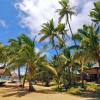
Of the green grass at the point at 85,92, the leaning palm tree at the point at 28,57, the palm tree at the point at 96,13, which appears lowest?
the green grass at the point at 85,92

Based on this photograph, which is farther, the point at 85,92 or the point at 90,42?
the point at 90,42

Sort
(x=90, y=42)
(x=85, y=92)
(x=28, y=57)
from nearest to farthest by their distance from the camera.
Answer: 1. (x=28, y=57)
2. (x=85, y=92)
3. (x=90, y=42)

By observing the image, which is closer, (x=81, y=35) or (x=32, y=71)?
(x=32, y=71)

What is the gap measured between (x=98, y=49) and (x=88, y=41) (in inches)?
66.4

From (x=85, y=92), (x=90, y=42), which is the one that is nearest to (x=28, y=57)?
(x=85, y=92)

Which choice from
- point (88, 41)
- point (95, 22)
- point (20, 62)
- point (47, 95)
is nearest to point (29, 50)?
point (20, 62)

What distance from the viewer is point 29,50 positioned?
33.6 metres

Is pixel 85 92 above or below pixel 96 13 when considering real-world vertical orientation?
below

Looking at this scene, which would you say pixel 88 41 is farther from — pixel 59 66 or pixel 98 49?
pixel 59 66

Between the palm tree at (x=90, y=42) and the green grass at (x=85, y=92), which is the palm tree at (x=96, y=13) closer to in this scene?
the palm tree at (x=90, y=42)

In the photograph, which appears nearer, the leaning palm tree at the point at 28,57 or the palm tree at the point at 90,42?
the leaning palm tree at the point at 28,57

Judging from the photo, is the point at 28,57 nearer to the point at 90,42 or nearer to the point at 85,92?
the point at 85,92

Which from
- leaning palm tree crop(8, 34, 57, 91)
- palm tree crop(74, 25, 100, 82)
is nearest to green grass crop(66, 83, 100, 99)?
palm tree crop(74, 25, 100, 82)

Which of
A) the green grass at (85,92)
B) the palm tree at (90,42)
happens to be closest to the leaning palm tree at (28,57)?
the green grass at (85,92)
